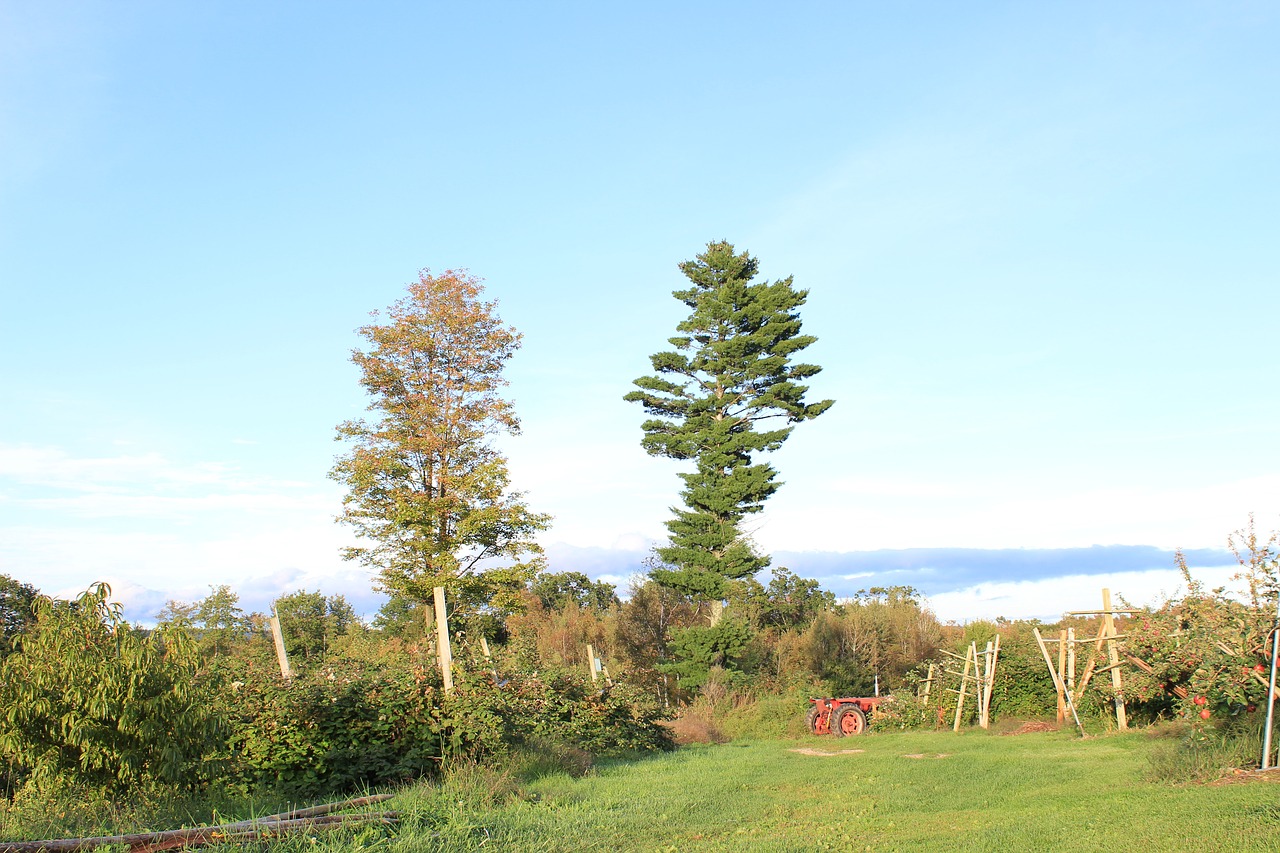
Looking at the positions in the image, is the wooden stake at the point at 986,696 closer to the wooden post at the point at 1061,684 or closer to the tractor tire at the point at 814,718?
the wooden post at the point at 1061,684

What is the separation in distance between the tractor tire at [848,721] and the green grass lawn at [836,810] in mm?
9632

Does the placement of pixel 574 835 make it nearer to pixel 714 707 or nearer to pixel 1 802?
pixel 1 802

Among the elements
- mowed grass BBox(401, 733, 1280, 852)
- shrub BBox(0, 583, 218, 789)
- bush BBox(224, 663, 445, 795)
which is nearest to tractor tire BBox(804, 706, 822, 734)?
mowed grass BBox(401, 733, 1280, 852)

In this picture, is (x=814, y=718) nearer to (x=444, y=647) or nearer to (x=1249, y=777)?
(x=444, y=647)

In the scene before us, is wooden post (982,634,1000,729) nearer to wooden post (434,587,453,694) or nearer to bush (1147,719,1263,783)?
bush (1147,719,1263,783)

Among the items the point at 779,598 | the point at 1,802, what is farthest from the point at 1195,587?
the point at 779,598

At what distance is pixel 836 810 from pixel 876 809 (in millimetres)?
389

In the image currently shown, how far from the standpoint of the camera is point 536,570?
23.7 metres

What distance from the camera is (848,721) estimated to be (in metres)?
23.0

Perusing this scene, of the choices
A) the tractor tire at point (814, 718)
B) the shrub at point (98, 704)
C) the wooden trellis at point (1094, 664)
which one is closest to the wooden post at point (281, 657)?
the shrub at point (98, 704)

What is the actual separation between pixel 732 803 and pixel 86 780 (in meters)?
5.87

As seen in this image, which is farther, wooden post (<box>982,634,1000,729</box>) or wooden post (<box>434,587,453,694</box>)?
wooden post (<box>982,634,1000,729</box>)

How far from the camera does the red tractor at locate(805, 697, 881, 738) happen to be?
74.8ft

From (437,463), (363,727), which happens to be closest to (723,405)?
(437,463)
